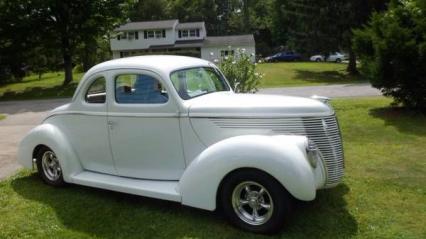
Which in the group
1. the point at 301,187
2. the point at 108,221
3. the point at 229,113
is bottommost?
the point at 108,221

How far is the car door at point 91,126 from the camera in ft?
20.2

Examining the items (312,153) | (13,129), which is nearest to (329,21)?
(13,129)

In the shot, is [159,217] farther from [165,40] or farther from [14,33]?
[165,40]

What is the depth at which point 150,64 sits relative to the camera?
19.0 ft

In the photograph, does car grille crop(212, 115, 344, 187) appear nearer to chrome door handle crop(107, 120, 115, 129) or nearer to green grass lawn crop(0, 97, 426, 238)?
green grass lawn crop(0, 97, 426, 238)

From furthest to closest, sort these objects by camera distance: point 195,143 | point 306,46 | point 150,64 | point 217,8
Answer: point 217,8, point 306,46, point 150,64, point 195,143

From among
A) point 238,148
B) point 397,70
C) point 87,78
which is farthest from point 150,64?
point 397,70

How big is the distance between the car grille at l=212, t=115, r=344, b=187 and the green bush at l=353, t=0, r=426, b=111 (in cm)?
682

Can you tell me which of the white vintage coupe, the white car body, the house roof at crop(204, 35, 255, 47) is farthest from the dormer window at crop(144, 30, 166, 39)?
the white car body

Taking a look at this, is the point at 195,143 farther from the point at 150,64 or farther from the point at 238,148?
the point at 150,64

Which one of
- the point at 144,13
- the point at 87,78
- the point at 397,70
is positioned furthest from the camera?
the point at 144,13

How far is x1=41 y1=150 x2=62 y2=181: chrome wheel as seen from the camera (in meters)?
6.77

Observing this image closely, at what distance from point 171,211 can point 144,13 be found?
2814 inches

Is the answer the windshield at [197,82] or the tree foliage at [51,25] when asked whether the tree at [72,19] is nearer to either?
the tree foliage at [51,25]
